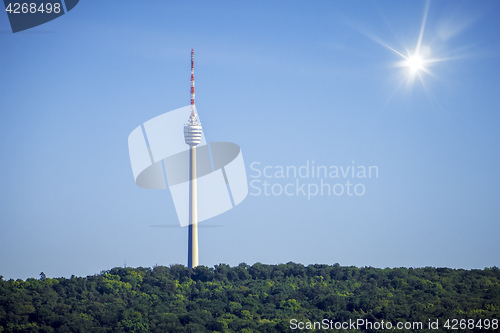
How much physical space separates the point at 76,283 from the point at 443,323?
7045 centimetres

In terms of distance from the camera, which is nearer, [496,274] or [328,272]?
→ [496,274]

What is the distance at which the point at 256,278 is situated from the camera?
612 ft

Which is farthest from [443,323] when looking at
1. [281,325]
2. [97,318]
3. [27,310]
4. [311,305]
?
[27,310]

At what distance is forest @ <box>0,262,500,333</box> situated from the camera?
422ft

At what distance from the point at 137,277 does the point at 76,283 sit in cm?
1319

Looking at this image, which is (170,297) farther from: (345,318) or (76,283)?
(345,318)

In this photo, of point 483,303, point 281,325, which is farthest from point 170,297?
point 483,303

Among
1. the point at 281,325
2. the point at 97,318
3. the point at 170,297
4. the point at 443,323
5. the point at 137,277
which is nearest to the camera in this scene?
the point at 443,323

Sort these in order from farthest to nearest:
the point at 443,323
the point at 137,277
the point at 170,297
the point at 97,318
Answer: the point at 137,277
the point at 170,297
the point at 97,318
the point at 443,323

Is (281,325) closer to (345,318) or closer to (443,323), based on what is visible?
(345,318)

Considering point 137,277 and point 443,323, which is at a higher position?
point 137,277

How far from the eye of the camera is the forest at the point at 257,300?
128 m

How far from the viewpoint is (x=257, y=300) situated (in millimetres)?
152625

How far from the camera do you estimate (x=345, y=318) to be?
132 metres
